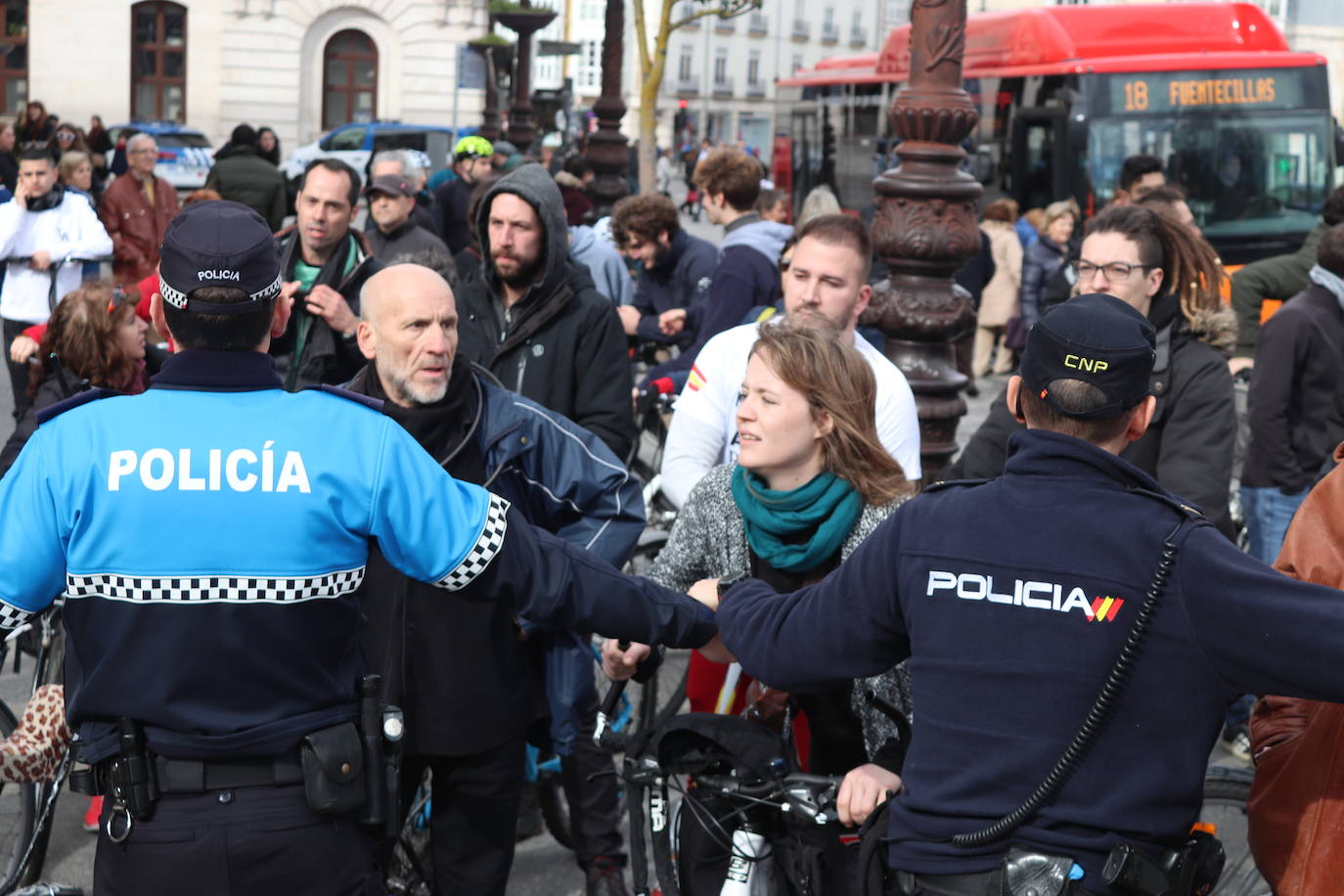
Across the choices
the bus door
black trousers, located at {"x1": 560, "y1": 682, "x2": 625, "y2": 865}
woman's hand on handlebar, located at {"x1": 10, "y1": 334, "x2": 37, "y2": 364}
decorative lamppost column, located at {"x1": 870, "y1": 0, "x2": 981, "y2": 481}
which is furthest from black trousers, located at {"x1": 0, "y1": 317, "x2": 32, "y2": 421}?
the bus door

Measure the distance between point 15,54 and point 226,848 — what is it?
145ft

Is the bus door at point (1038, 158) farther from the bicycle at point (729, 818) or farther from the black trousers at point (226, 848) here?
the black trousers at point (226, 848)

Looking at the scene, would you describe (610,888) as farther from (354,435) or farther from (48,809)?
(354,435)

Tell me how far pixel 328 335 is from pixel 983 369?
1158 centimetres

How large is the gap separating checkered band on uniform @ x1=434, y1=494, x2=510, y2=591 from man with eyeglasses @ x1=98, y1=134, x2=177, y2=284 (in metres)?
10.7

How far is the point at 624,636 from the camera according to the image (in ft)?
10.3

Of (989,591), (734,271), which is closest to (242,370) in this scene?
(989,591)

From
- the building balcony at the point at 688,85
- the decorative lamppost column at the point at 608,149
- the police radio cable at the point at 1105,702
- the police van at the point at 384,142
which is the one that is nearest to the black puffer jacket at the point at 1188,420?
A: the police radio cable at the point at 1105,702

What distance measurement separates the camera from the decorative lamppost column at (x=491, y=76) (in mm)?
23406

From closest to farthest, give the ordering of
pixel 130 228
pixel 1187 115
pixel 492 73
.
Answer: pixel 130 228
pixel 1187 115
pixel 492 73

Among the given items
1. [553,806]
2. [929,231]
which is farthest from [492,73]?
[553,806]

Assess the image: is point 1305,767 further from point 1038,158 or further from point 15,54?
point 15,54

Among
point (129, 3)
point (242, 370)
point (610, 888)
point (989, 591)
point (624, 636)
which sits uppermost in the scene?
point (129, 3)

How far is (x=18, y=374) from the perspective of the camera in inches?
319
